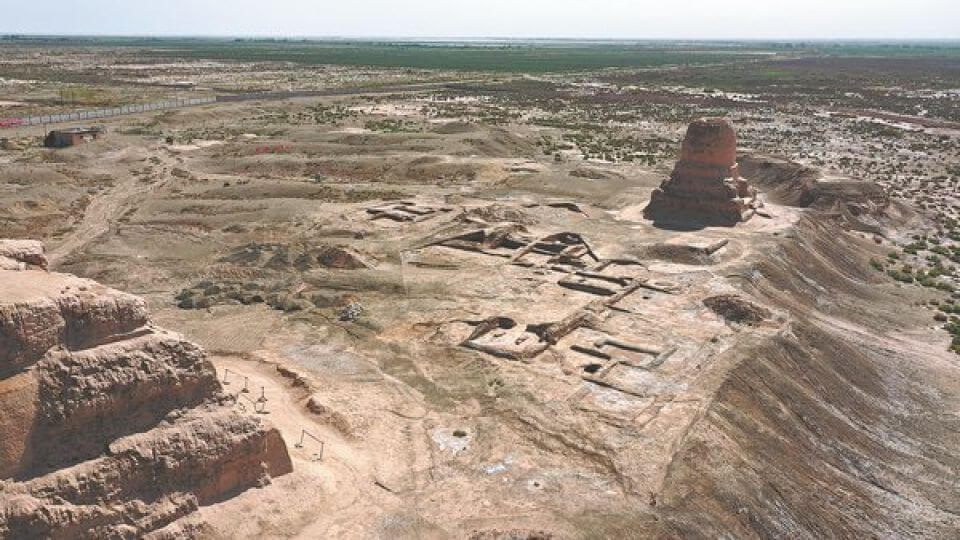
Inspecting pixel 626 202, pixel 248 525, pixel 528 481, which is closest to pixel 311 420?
pixel 248 525

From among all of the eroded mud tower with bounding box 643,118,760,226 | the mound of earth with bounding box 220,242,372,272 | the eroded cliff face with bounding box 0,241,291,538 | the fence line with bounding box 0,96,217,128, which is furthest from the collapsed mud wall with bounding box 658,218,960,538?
the fence line with bounding box 0,96,217,128

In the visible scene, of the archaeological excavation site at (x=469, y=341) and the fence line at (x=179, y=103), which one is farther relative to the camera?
the fence line at (x=179, y=103)

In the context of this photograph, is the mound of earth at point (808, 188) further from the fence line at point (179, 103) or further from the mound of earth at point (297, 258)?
the fence line at point (179, 103)

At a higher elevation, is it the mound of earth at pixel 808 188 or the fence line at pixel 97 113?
the fence line at pixel 97 113

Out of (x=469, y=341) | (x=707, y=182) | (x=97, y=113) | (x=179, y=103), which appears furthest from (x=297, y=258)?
(x=179, y=103)

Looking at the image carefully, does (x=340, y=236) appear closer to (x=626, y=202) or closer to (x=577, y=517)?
(x=626, y=202)

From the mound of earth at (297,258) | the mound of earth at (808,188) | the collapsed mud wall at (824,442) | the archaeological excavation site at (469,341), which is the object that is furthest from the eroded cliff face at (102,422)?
the mound of earth at (808,188)
